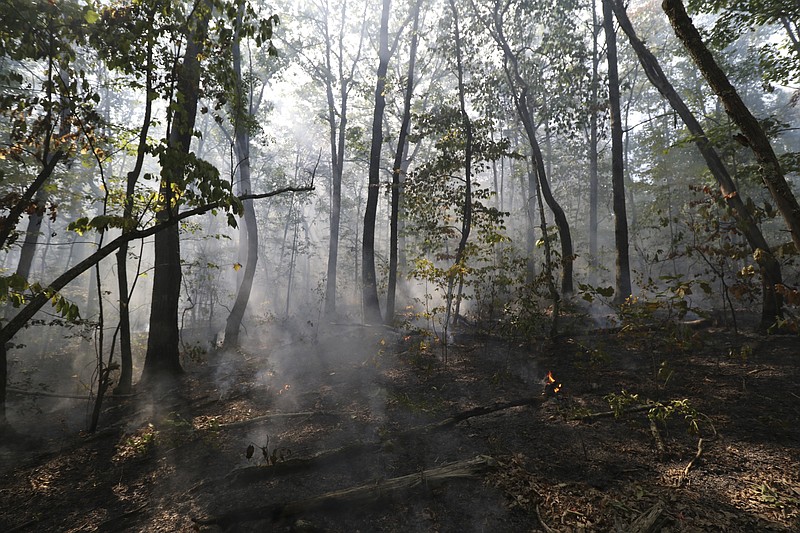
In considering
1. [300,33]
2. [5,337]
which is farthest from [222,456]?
[300,33]

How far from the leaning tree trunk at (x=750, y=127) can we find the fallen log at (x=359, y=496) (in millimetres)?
3442

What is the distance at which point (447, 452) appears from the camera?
4418mm

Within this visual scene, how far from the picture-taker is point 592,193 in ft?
69.7

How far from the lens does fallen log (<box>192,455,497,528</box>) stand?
3.45 meters

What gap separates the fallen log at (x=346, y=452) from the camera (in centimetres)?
414

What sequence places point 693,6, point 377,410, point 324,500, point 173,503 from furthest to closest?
point 693,6, point 377,410, point 173,503, point 324,500

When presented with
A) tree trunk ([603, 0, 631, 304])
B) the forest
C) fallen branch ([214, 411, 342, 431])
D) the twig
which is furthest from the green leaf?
tree trunk ([603, 0, 631, 304])

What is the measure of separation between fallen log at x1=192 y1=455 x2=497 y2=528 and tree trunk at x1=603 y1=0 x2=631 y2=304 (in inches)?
323

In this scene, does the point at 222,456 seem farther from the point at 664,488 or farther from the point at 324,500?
the point at 664,488

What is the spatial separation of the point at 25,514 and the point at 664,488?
6.21 meters

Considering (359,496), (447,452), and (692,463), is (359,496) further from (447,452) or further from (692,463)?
(692,463)

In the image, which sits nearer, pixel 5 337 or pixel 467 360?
pixel 5 337

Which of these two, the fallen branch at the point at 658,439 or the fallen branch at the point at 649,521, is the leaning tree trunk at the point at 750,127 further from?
the fallen branch at the point at 649,521

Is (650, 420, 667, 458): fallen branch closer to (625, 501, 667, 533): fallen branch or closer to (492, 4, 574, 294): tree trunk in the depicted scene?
(625, 501, 667, 533): fallen branch
